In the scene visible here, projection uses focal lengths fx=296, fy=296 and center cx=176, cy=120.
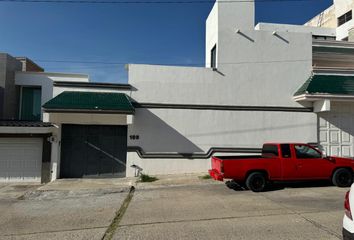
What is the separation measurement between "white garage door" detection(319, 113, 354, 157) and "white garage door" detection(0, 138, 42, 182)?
47.6ft

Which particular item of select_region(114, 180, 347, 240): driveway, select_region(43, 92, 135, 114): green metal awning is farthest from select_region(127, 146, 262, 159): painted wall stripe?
select_region(114, 180, 347, 240): driveway

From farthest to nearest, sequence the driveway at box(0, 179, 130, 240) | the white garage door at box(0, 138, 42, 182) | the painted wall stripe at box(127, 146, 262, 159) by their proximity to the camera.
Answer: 1. the painted wall stripe at box(127, 146, 262, 159)
2. the white garage door at box(0, 138, 42, 182)
3. the driveway at box(0, 179, 130, 240)

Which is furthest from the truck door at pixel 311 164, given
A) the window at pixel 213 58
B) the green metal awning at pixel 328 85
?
the window at pixel 213 58

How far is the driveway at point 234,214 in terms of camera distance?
608cm

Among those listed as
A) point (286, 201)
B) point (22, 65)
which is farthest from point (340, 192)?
point (22, 65)

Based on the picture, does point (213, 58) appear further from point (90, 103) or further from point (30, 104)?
point (30, 104)

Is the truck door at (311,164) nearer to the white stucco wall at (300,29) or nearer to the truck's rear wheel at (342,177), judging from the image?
the truck's rear wheel at (342,177)

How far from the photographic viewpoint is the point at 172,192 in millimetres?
10875

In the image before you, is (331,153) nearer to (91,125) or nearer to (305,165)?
(305,165)

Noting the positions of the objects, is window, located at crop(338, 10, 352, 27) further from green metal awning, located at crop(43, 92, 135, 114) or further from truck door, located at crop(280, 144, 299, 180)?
green metal awning, located at crop(43, 92, 135, 114)

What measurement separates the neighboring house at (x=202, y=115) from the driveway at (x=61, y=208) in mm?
1664

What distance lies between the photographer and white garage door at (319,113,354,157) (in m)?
15.7

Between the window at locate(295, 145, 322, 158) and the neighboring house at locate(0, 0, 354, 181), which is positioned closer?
the window at locate(295, 145, 322, 158)

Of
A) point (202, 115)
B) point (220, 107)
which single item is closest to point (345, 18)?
point (220, 107)
